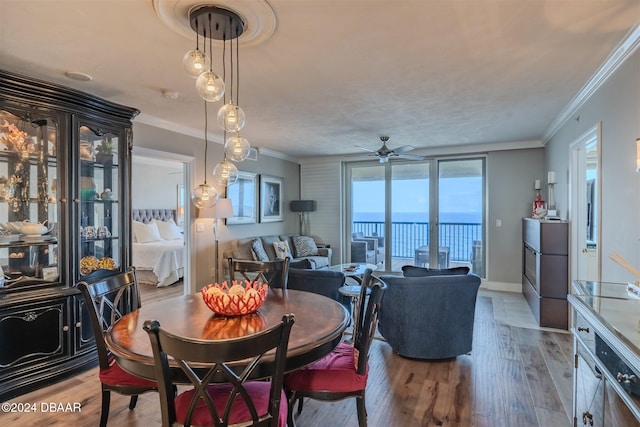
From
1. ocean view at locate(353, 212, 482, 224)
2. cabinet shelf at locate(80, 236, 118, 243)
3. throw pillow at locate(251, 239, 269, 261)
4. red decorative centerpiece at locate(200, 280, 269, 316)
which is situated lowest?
throw pillow at locate(251, 239, 269, 261)

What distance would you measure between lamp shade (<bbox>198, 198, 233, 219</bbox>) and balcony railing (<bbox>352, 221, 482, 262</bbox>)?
3.09 m

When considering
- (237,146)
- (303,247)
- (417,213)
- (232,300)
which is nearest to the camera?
(232,300)

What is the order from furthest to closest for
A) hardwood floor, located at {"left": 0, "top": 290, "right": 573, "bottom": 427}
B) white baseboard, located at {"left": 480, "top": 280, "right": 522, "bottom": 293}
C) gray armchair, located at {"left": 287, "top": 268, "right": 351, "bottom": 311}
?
white baseboard, located at {"left": 480, "top": 280, "right": 522, "bottom": 293} → gray armchair, located at {"left": 287, "top": 268, "right": 351, "bottom": 311} → hardwood floor, located at {"left": 0, "top": 290, "right": 573, "bottom": 427}

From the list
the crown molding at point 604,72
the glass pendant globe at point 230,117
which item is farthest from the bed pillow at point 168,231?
the crown molding at point 604,72

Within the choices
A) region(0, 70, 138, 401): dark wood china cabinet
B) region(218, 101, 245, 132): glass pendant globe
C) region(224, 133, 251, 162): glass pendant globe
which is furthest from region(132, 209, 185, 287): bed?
region(218, 101, 245, 132): glass pendant globe

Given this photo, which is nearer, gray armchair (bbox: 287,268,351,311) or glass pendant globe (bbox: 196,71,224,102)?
glass pendant globe (bbox: 196,71,224,102)

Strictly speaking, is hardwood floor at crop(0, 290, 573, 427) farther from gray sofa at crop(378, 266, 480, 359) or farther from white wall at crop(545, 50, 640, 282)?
white wall at crop(545, 50, 640, 282)

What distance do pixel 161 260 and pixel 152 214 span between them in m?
2.17

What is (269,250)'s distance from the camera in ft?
19.4

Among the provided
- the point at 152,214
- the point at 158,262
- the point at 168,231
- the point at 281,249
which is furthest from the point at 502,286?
the point at 152,214

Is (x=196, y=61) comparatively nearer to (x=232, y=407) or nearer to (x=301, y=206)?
(x=232, y=407)

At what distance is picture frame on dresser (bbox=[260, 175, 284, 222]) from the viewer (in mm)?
6359

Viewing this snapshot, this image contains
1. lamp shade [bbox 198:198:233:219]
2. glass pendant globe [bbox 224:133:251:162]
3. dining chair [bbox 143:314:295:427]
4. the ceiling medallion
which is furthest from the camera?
lamp shade [bbox 198:198:233:219]

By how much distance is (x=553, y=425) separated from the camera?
215cm
